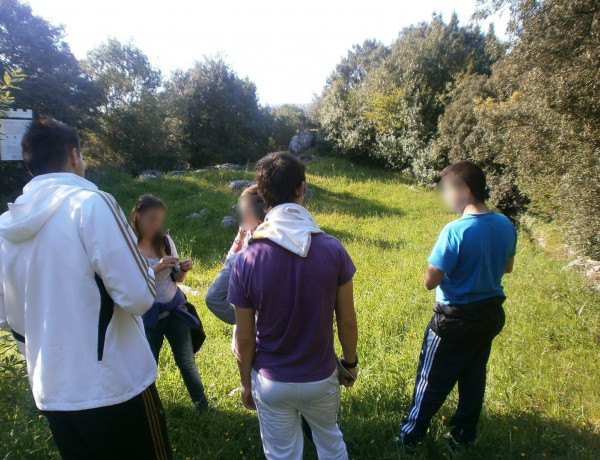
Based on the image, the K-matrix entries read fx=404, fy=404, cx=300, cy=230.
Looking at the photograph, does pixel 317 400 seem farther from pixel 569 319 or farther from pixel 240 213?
pixel 569 319

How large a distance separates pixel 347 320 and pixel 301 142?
25.4m

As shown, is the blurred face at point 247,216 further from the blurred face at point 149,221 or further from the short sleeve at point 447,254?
the short sleeve at point 447,254

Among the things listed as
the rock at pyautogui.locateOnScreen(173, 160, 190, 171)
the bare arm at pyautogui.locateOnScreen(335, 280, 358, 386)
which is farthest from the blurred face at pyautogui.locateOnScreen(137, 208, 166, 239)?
the rock at pyautogui.locateOnScreen(173, 160, 190, 171)

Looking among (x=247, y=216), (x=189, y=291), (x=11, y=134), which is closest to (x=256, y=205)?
(x=247, y=216)

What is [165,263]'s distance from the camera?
9.24 ft

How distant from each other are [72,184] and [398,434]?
247cm

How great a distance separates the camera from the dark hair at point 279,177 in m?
1.84

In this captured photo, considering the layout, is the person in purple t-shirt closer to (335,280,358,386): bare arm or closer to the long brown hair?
(335,280,358,386): bare arm

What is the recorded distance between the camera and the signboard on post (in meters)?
2.29

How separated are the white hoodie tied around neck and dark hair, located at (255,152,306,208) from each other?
0.06 m

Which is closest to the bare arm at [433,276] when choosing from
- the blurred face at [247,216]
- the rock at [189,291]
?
the blurred face at [247,216]

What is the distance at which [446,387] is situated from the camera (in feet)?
8.24

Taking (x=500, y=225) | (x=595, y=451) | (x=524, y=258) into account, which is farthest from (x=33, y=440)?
(x=524, y=258)

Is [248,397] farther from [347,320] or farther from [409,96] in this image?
[409,96]
